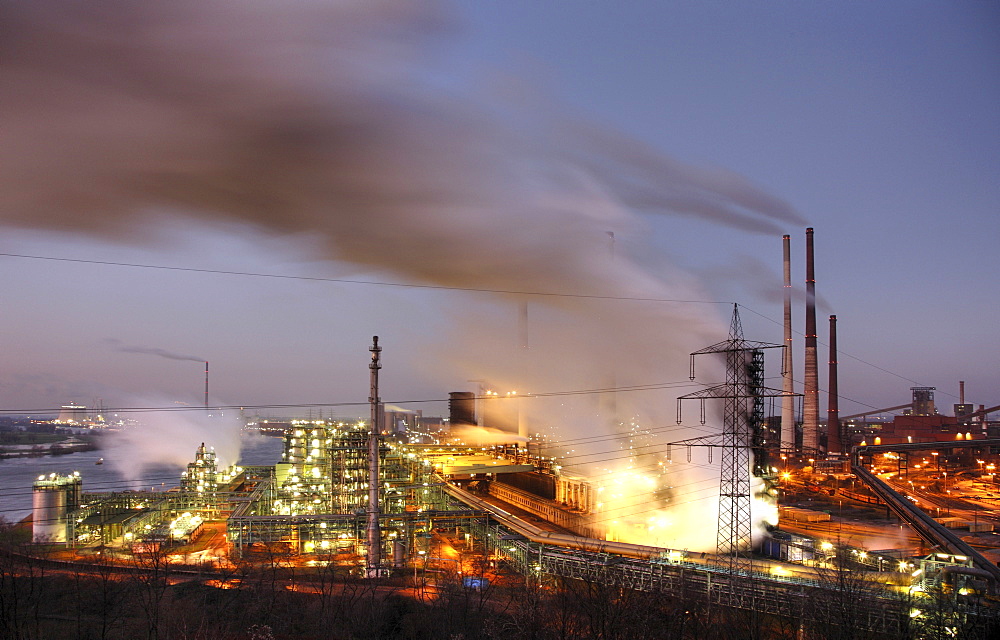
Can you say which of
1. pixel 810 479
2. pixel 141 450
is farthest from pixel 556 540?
pixel 141 450

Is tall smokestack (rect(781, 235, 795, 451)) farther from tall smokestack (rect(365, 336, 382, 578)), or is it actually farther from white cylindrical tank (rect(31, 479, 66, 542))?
white cylindrical tank (rect(31, 479, 66, 542))

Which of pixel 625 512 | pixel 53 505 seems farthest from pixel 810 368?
pixel 53 505

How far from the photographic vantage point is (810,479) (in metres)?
28.2

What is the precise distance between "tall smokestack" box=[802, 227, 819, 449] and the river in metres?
33.5

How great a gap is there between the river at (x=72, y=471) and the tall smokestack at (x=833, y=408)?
116 ft

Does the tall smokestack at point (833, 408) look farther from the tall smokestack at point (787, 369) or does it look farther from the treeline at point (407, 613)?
the treeline at point (407, 613)

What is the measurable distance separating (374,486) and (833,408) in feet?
86.8

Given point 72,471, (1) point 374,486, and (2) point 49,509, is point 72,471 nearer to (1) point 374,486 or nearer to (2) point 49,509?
(2) point 49,509

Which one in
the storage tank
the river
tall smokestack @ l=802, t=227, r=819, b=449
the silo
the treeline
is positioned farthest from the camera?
the river

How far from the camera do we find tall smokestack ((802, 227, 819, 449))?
2891 cm

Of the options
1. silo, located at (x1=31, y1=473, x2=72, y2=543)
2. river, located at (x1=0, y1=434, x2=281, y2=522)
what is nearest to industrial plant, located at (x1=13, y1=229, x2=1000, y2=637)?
silo, located at (x1=31, y1=473, x2=72, y2=543)

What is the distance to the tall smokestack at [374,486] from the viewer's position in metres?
14.5

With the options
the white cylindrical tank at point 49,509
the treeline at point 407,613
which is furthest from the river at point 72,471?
the treeline at point 407,613

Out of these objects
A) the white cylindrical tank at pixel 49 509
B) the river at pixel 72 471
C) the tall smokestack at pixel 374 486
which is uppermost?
the tall smokestack at pixel 374 486
